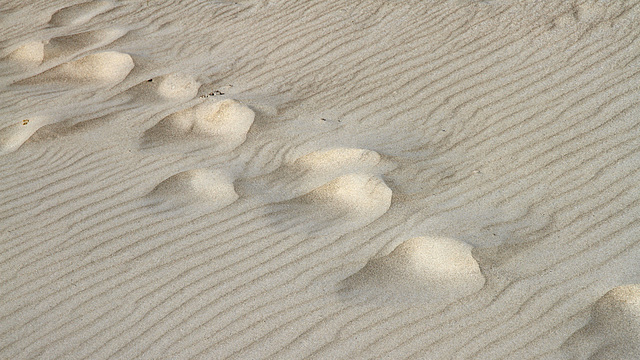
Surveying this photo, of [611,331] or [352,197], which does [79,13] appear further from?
[611,331]

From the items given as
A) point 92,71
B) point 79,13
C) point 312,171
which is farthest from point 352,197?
point 79,13

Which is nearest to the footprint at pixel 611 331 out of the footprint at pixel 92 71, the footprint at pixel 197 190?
the footprint at pixel 197 190

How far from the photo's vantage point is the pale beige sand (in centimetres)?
260

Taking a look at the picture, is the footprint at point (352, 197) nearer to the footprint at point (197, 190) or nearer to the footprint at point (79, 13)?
the footprint at point (197, 190)

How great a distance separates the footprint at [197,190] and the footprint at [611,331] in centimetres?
175

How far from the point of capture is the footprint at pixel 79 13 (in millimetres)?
5662

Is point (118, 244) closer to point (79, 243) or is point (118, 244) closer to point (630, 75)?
point (79, 243)

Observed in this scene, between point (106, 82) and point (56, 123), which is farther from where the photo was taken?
point (106, 82)

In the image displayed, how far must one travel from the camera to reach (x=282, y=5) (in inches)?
216

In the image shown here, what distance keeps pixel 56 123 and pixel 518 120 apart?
9.35 feet

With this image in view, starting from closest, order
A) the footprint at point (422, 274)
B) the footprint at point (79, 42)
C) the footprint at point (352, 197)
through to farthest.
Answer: the footprint at point (422, 274), the footprint at point (352, 197), the footprint at point (79, 42)

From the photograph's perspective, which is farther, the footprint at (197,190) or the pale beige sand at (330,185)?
the footprint at (197,190)

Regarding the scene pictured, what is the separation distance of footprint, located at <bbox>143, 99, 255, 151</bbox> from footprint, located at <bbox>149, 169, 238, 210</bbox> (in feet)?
1.12

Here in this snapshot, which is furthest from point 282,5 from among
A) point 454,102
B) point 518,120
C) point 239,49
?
point 518,120
